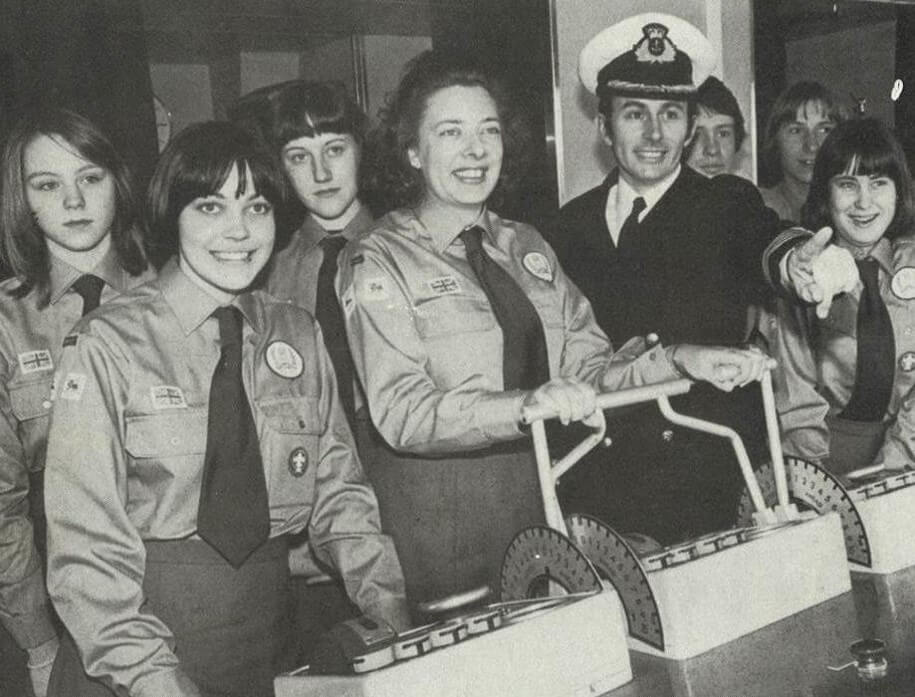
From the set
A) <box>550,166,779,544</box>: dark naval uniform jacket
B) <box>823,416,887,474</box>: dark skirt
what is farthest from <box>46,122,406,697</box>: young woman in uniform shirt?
<box>823,416,887,474</box>: dark skirt

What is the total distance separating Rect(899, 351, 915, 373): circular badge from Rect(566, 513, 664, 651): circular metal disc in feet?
4.18

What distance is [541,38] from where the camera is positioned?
265cm

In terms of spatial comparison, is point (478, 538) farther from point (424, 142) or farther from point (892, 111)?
point (892, 111)

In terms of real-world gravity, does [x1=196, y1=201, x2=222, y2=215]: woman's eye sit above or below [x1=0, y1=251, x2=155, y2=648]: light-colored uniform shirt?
above

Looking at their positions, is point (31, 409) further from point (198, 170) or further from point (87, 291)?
point (198, 170)

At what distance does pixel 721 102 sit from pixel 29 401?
2.10m

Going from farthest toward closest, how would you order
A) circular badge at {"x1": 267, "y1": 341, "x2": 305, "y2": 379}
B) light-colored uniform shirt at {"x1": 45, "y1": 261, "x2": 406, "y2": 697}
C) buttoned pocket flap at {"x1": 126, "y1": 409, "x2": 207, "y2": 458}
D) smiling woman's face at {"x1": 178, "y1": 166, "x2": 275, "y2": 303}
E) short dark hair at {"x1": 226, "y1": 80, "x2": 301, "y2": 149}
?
short dark hair at {"x1": 226, "y1": 80, "x2": 301, "y2": 149}
circular badge at {"x1": 267, "y1": 341, "x2": 305, "y2": 379}
smiling woman's face at {"x1": 178, "y1": 166, "x2": 275, "y2": 303}
buttoned pocket flap at {"x1": 126, "y1": 409, "x2": 207, "y2": 458}
light-colored uniform shirt at {"x1": 45, "y1": 261, "x2": 406, "y2": 697}

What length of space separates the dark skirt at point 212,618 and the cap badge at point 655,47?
1583mm

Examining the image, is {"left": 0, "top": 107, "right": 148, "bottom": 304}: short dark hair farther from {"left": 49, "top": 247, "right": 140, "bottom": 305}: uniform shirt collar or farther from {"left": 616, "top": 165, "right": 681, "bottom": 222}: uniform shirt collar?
{"left": 616, "top": 165, "right": 681, "bottom": 222}: uniform shirt collar

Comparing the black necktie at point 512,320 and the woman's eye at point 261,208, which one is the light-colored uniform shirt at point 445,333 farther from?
the woman's eye at point 261,208

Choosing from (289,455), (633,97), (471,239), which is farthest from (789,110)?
(289,455)

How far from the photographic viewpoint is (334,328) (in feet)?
7.39

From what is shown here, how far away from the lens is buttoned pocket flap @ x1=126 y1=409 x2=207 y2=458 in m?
1.65

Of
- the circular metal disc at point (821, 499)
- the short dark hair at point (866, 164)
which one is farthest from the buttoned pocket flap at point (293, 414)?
the short dark hair at point (866, 164)
